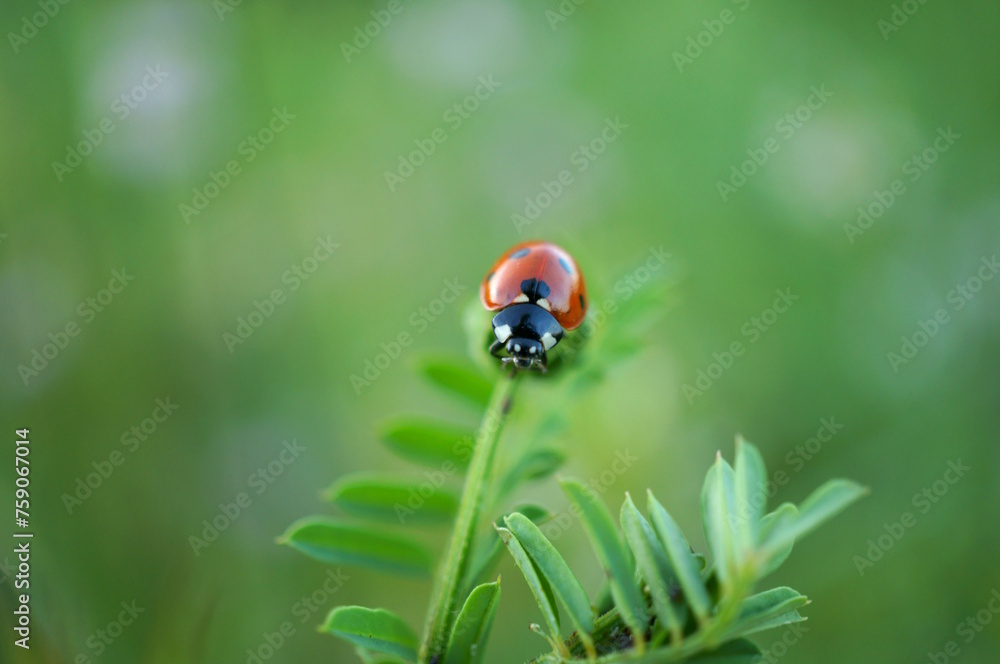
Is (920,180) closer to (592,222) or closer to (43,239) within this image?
(592,222)

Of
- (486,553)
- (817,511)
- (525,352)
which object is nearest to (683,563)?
(817,511)

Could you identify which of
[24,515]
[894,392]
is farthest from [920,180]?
[24,515]

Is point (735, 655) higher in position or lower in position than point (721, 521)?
lower

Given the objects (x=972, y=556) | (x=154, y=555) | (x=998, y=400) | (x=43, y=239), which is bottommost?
(x=972, y=556)

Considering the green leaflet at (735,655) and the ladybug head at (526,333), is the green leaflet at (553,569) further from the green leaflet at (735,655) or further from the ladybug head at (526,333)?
the ladybug head at (526,333)

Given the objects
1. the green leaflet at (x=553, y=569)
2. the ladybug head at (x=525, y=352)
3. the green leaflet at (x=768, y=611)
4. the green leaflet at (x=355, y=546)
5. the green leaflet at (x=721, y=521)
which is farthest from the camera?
the ladybug head at (x=525, y=352)

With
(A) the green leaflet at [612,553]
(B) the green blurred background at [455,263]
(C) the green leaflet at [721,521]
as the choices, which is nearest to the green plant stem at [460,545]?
(A) the green leaflet at [612,553]

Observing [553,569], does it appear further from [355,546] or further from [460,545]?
[355,546]
